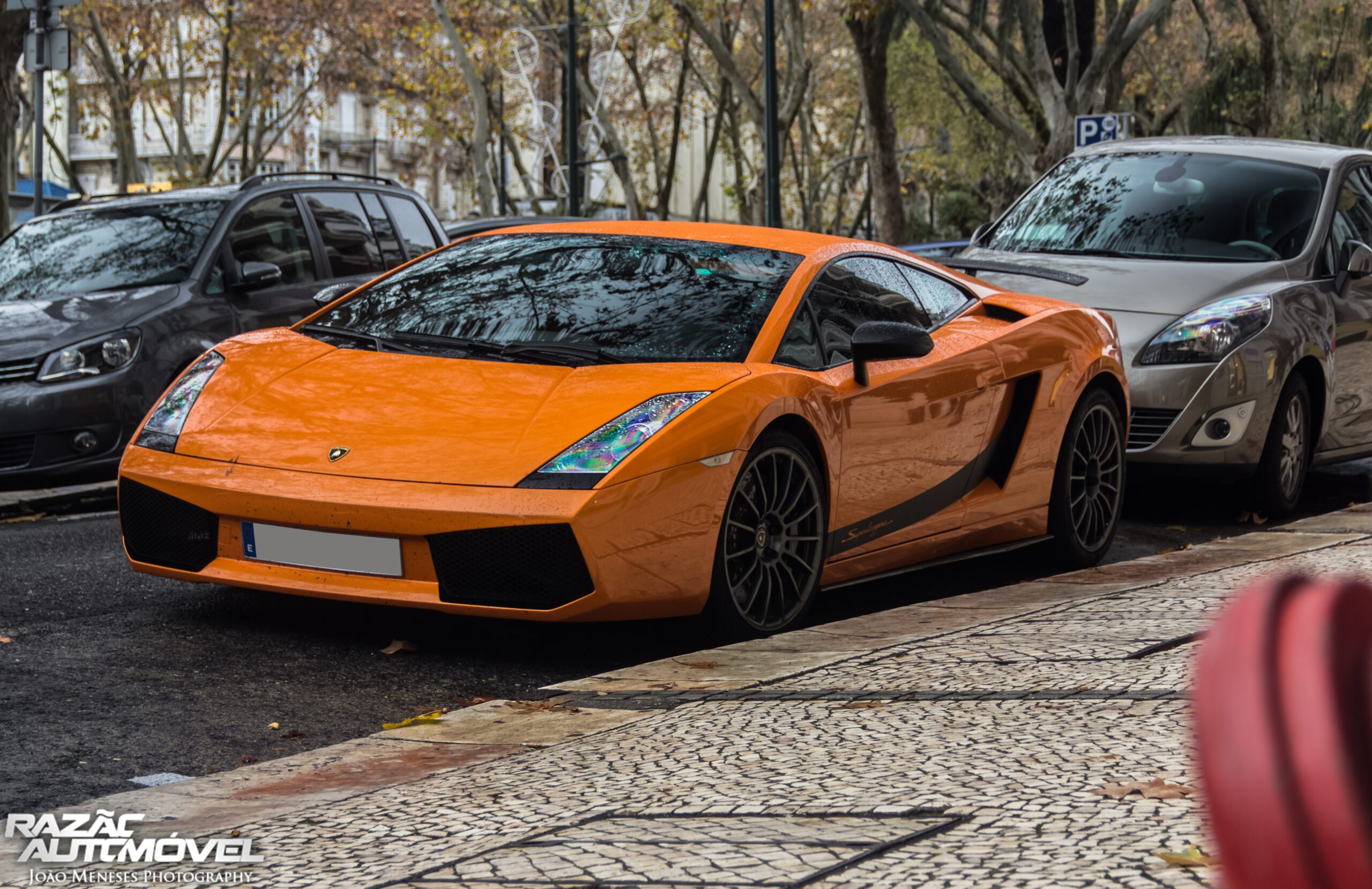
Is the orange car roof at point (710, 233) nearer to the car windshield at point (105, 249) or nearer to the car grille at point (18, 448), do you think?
the car grille at point (18, 448)

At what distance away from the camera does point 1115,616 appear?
16.9 feet

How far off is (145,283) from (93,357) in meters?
0.82

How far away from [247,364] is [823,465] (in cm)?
190

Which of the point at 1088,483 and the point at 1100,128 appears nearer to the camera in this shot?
the point at 1088,483

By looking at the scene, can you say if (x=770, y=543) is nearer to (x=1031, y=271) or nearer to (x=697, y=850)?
(x=697, y=850)

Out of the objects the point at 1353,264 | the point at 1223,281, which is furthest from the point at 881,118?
the point at 1223,281

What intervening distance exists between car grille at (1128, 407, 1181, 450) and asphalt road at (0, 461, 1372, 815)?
1419mm

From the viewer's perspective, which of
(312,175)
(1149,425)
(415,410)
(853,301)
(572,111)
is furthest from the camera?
(572,111)

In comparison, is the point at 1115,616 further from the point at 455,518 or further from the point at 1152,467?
the point at 1152,467

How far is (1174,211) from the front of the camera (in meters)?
9.13

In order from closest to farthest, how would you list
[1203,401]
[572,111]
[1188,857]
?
[1188,857]
[1203,401]
[572,111]

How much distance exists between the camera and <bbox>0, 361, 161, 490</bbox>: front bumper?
344 inches

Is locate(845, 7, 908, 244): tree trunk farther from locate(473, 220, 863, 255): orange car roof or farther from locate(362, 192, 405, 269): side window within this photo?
locate(473, 220, 863, 255): orange car roof

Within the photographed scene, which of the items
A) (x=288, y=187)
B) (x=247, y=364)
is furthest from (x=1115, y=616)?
(x=288, y=187)
